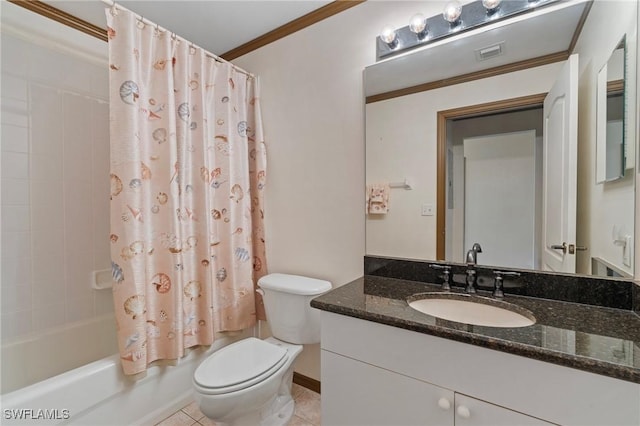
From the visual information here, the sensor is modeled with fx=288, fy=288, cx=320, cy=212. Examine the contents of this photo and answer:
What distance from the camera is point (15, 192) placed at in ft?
5.55

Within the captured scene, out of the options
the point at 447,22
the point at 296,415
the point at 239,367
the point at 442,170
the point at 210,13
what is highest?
the point at 210,13

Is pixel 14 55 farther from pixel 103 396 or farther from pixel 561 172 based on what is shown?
pixel 561 172

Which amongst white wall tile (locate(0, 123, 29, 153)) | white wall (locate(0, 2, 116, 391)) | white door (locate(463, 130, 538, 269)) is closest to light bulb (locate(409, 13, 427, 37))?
white door (locate(463, 130, 538, 269))

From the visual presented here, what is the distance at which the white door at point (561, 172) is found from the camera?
3.74 feet

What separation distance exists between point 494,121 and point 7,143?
2.62 meters

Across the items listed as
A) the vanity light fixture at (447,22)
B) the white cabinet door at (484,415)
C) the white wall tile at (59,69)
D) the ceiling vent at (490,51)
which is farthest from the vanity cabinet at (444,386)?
the white wall tile at (59,69)

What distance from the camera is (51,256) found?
1.83 metres

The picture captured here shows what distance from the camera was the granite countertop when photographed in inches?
28.0

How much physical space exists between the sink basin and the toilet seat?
0.76 metres

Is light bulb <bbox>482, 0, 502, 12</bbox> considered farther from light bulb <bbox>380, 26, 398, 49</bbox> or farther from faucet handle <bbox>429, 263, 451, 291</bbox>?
faucet handle <bbox>429, 263, 451, 291</bbox>

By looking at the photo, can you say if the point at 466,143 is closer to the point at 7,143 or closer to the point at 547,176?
the point at 547,176

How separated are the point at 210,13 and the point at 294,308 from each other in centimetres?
190

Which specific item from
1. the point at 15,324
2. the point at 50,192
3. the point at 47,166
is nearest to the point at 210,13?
the point at 47,166

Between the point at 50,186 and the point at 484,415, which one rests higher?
the point at 50,186
